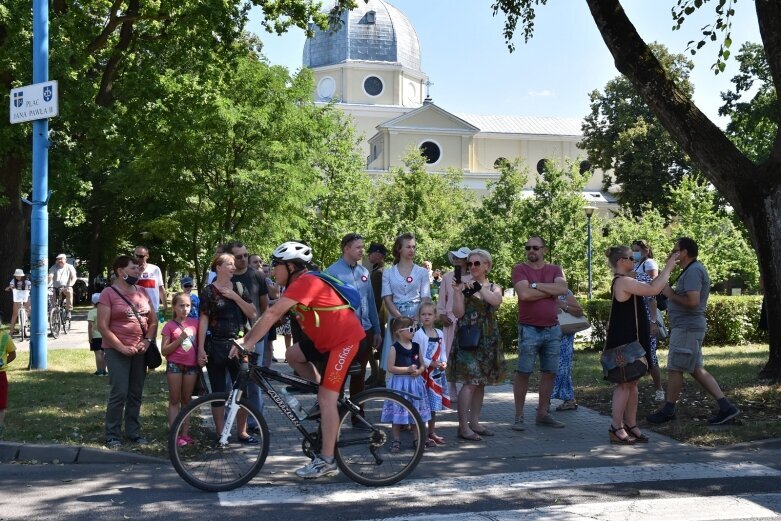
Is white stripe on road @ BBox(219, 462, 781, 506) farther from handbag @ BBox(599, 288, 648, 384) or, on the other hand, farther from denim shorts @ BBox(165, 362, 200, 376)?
denim shorts @ BBox(165, 362, 200, 376)

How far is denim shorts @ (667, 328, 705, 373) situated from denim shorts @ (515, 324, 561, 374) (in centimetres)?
112

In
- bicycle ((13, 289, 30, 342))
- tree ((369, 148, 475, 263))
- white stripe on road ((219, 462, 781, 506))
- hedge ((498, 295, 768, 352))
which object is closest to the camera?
white stripe on road ((219, 462, 781, 506))

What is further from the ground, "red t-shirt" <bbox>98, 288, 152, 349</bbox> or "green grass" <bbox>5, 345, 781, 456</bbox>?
"red t-shirt" <bbox>98, 288, 152, 349</bbox>

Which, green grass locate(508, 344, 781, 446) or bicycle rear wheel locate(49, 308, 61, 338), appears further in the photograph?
bicycle rear wheel locate(49, 308, 61, 338)

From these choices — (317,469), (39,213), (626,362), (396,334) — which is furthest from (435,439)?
(39,213)

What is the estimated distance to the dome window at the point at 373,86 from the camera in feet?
263

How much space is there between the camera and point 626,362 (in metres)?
8.30

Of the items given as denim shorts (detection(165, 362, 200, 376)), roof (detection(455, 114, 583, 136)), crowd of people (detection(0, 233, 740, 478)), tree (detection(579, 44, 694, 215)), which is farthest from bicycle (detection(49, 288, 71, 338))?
roof (detection(455, 114, 583, 136))

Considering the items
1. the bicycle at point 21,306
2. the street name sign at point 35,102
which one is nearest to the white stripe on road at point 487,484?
the street name sign at point 35,102

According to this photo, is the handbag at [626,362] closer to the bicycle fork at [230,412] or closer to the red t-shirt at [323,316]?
the red t-shirt at [323,316]

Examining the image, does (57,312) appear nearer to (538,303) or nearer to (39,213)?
(39,213)

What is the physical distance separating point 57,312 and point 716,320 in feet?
46.3

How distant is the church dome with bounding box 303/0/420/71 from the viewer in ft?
261

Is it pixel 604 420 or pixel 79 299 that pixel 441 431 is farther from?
pixel 79 299
